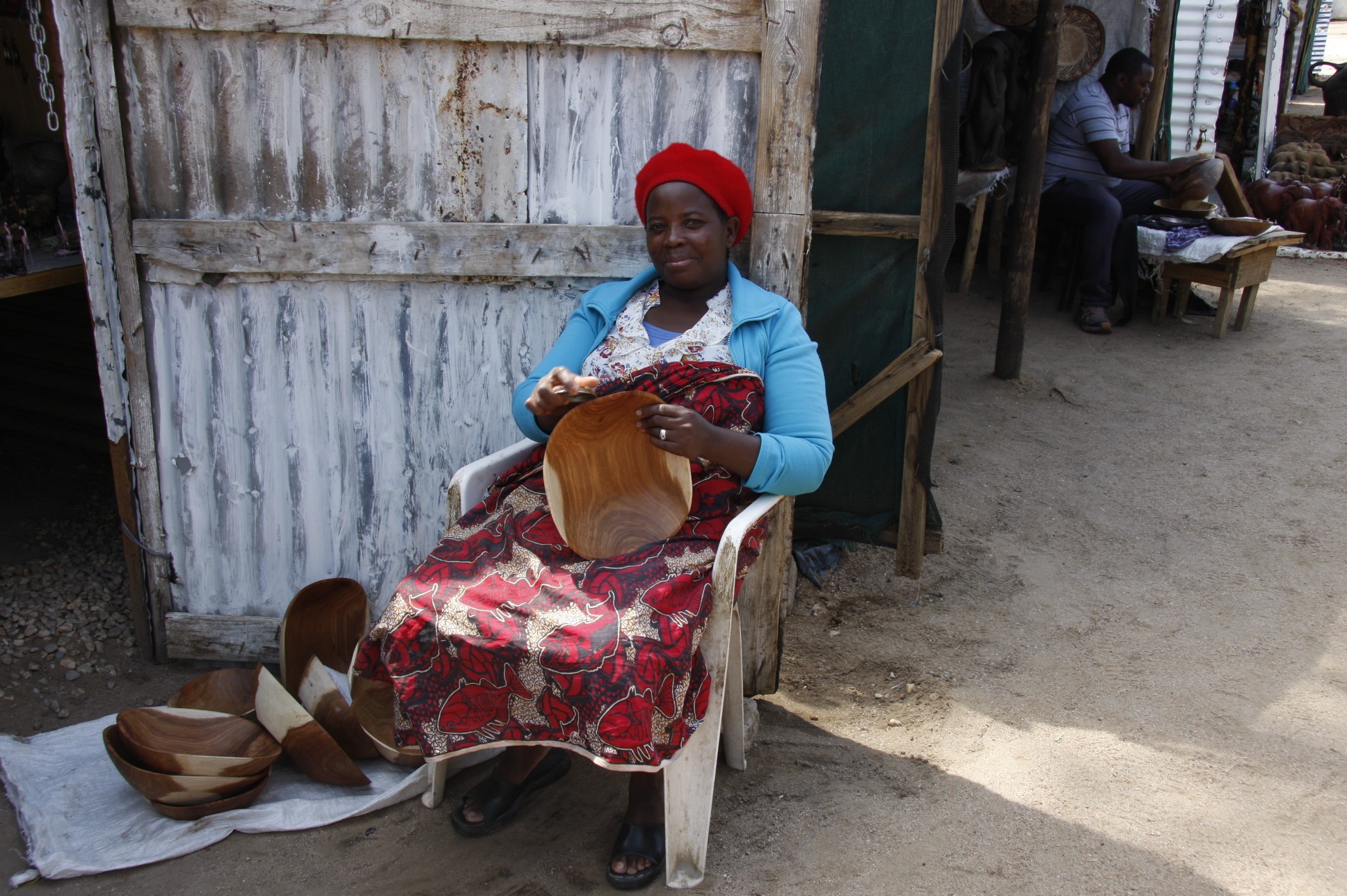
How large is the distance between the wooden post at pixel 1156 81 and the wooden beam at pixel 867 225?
4.08m

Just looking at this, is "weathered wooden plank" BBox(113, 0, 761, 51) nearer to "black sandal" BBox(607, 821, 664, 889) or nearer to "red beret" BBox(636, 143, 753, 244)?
"red beret" BBox(636, 143, 753, 244)

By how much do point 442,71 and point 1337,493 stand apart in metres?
3.78

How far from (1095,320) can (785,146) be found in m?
4.30

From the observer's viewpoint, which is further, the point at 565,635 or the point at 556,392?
the point at 556,392

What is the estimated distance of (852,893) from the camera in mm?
1998

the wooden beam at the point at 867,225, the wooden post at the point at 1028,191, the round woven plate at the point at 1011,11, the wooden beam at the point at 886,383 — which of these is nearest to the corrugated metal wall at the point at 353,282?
the wooden beam at the point at 867,225

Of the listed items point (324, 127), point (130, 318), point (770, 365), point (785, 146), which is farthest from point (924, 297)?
point (130, 318)

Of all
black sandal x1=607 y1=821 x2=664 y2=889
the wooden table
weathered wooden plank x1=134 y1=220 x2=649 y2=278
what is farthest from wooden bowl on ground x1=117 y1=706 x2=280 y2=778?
the wooden table

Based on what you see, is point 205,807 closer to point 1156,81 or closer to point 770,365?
point 770,365

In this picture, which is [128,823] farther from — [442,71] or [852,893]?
[442,71]

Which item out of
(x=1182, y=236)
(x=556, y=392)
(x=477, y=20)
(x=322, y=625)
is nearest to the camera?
(x=556, y=392)

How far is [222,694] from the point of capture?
8.30 feet

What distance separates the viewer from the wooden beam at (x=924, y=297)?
3057mm

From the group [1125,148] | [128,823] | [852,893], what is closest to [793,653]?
[852,893]
